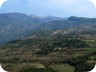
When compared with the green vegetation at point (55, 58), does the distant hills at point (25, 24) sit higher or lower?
lower

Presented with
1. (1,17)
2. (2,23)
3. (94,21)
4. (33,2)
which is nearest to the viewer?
(94,21)

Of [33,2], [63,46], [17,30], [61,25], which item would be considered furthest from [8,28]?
[63,46]

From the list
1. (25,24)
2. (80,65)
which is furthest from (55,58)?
(25,24)

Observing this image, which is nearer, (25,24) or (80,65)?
(80,65)

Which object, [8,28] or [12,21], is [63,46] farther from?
[12,21]

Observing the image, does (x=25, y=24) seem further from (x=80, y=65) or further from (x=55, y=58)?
(x=80, y=65)

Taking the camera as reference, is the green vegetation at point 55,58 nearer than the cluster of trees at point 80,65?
No

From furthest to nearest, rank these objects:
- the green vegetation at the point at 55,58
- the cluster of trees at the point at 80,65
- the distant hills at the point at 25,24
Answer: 1. the distant hills at the point at 25,24
2. the green vegetation at the point at 55,58
3. the cluster of trees at the point at 80,65

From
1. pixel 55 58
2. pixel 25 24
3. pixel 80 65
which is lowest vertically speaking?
pixel 25 24

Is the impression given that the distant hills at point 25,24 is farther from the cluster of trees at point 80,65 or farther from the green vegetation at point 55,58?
the cluster of trees at point 80,65

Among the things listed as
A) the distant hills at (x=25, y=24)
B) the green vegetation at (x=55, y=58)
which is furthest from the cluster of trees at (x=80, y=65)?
the distant hills at (x=25, y=24)

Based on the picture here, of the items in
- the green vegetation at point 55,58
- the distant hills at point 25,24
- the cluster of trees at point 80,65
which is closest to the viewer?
the cluster of trees at point 80,65
